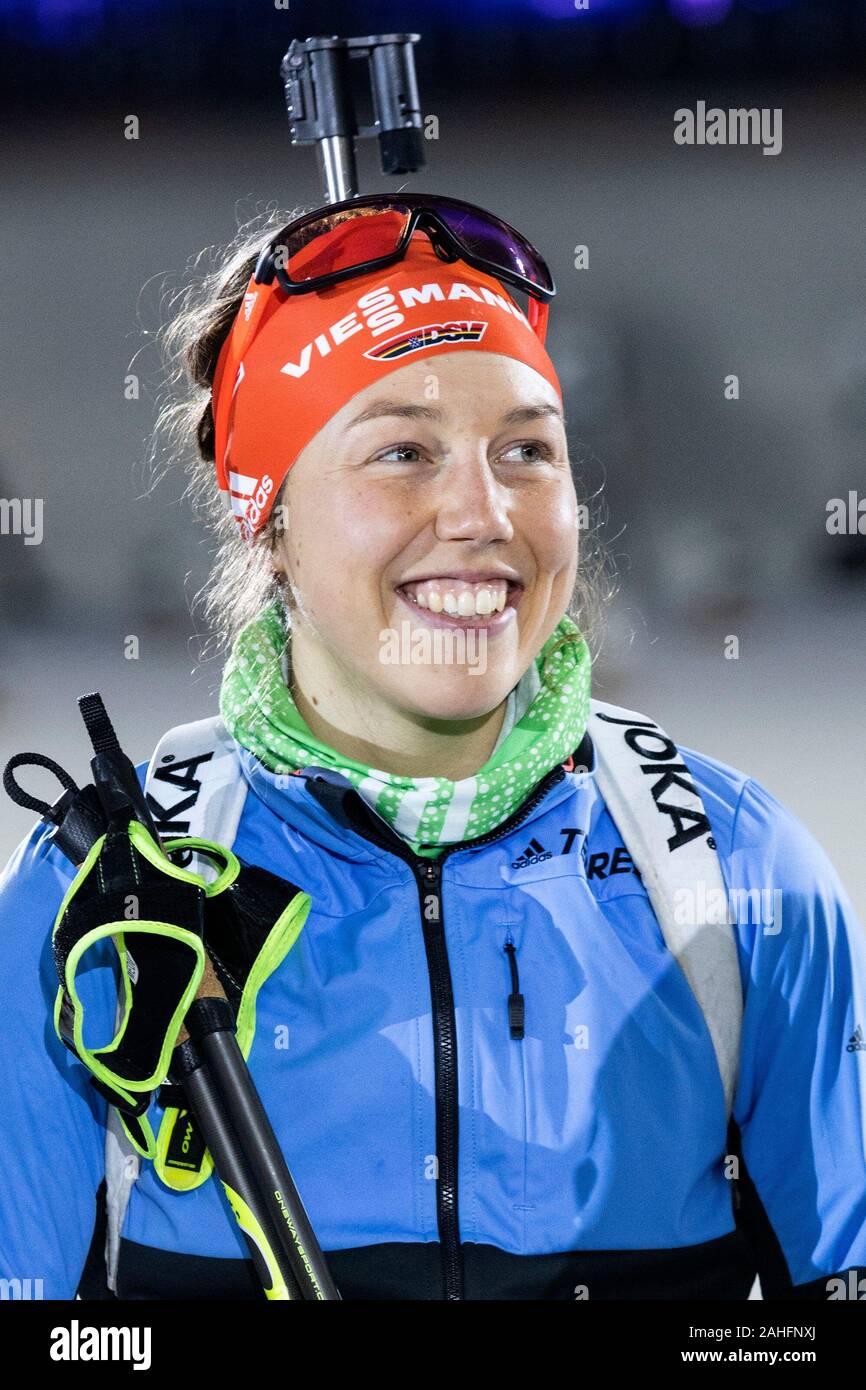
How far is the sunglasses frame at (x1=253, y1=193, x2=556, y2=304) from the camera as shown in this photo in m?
1.05

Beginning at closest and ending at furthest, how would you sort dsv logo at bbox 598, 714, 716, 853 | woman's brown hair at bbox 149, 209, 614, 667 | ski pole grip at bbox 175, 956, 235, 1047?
ski pole grip at bbox 175, 956, 235, 1047 → dsv logo at bbox 598, 714, 716, 853 → woman's brown hair at bbox 149, 209, 614, 667

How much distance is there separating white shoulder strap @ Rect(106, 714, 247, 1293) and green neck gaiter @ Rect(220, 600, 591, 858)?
3 cm

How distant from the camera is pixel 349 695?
1066mm

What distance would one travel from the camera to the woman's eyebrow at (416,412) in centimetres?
99

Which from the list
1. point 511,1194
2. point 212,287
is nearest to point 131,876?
point 511,1194

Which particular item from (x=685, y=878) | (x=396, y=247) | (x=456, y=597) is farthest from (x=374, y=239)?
(x=685, y=878)

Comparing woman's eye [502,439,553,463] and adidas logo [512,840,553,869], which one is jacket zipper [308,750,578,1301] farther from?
woman's eye [502,439,553,463]

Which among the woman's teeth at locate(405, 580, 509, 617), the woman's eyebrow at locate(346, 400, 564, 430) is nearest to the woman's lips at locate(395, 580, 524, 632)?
the woman's teeth at locate(405, 580, 509, 617)

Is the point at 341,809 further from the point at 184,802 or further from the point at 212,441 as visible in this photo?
the point at 212,441

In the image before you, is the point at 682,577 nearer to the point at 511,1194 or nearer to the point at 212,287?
the point at 212,287

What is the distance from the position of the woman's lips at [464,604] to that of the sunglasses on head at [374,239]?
25 centimetres

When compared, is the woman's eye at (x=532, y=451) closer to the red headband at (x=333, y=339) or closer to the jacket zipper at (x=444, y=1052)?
the red headband at (x=333, y=339)
